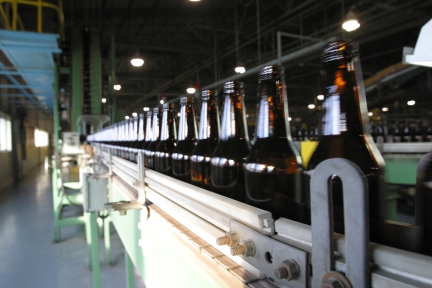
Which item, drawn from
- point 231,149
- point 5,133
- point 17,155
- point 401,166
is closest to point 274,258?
point 231,149

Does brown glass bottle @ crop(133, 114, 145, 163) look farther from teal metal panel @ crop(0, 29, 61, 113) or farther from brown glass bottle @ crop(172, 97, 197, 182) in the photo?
teal metal panel @ crop(0, 29, 61, 113)

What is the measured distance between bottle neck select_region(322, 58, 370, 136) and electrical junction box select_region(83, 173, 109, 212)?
1530mm

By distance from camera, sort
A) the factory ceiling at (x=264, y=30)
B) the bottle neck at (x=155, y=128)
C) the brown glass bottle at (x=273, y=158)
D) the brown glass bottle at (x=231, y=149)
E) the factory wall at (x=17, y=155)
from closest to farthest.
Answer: the brown glass bottle at (x=273, y=158) → the brown glass bottle at (x=231, y=149) → the bottle neck at (x=155, y=128) → the factory ceiling at (x=264, y=30) → the factory wall at (x=17, y=155)

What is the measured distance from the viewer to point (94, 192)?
1.70 meters

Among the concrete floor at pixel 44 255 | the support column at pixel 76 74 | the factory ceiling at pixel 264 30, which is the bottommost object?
the concrete floor at pixel 44 255

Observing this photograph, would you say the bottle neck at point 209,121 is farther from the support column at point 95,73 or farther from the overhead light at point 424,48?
the support column at point 95,73

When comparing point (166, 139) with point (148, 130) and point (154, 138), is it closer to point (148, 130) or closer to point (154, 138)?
point (154, 138)

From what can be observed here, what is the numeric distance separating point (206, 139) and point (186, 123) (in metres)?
0.16

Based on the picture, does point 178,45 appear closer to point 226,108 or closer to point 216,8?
point 216,8

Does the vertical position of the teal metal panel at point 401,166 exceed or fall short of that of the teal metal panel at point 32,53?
it falls short

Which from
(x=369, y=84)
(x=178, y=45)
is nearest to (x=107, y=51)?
(x=178, y=45)

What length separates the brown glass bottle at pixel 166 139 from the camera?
3.28 feet

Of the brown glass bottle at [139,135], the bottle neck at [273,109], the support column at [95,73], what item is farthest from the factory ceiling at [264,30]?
the bottle neck at [273,109]

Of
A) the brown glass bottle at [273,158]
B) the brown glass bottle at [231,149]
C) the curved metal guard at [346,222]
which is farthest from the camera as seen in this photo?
the brown glass bottle at [231,149]
